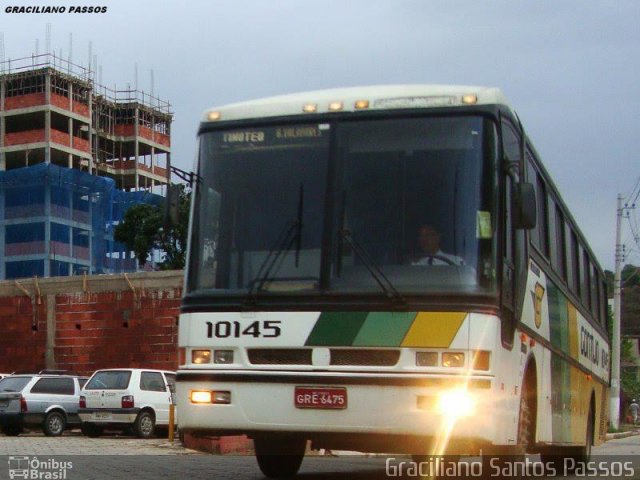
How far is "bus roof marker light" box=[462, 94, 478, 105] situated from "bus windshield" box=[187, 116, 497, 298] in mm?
141

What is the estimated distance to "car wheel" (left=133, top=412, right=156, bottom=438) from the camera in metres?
27.7

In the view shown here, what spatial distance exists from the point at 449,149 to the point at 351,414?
2.28 meters

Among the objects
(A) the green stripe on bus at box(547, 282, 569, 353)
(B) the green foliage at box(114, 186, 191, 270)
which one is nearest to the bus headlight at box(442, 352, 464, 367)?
(A) the green stripe on bus at box(547, 282, 569, 353)

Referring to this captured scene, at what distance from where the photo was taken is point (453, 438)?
31.5ft

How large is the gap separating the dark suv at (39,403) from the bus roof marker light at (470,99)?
2040cm

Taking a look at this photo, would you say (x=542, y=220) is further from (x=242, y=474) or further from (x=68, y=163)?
(x=68, y=163)

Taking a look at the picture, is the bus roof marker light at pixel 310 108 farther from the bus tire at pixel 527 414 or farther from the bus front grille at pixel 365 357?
the bus tire at pixel 527 414

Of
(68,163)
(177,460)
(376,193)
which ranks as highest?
(68,163)

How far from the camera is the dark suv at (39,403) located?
28.4 metres

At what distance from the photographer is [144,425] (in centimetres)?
2781

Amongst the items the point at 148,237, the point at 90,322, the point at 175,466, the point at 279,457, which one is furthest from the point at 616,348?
the point at 279,457

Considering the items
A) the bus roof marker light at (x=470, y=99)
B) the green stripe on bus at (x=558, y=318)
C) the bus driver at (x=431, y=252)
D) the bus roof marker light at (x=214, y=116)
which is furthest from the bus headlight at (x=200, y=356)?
the green stripe on bus at (x=558, y=318)

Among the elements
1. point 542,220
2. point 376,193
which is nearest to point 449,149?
point 376,193

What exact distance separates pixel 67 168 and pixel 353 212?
3154 inches
